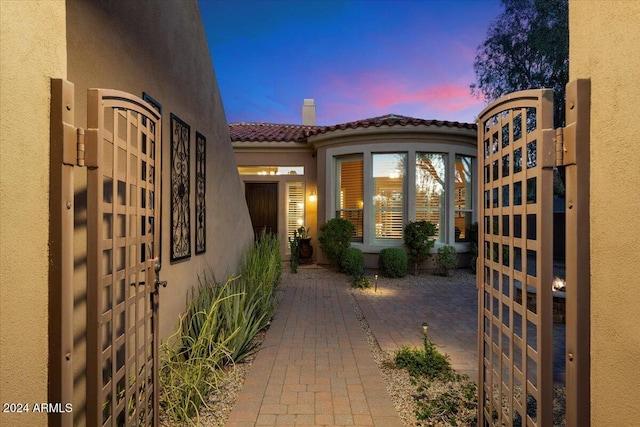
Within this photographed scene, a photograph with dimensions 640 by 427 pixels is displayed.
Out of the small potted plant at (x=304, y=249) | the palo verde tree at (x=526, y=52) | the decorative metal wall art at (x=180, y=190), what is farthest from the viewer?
the small potted plant at (x=304, y=249)

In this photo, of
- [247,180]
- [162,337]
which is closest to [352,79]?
[247,180]

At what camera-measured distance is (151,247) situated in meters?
1.99

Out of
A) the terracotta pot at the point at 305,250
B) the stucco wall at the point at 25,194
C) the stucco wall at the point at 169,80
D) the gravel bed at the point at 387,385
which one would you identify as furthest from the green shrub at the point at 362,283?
the stucco wall at the point at 25,194

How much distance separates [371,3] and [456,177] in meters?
5.44

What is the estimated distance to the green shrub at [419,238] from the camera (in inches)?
279

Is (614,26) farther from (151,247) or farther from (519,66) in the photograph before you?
(519,66)

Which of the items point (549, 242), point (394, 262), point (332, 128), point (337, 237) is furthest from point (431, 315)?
point (332, 128)

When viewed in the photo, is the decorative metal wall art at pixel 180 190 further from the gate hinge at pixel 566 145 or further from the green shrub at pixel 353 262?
the green shrub at pixel 353 262

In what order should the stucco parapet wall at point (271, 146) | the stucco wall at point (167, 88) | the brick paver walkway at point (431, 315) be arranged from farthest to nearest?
the stucco parapet wall at point (271, 146) < the brick paver walkway at point (431, 315) < the stucco wall at point (167, 88)

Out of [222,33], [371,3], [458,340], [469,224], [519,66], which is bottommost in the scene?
[458,340]

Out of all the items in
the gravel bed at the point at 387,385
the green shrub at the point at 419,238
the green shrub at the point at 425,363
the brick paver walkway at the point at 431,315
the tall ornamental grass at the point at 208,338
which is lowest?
the brick paver walkway at the point at 431,315

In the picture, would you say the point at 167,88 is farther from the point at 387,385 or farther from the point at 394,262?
the point at 394,262

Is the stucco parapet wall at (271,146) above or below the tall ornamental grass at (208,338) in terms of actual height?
above

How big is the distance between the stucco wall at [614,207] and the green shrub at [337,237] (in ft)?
20.2
